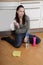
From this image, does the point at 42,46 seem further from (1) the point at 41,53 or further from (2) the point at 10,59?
(2) the point at 10,59

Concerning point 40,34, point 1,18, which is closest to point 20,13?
point 1,18

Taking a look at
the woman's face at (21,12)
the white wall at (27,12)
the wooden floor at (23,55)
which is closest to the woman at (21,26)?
the woman's face at (21,12)

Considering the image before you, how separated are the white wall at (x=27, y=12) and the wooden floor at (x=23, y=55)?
0.55 meters

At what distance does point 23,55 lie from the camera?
259cm

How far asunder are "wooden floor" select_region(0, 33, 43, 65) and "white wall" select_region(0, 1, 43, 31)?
55cm

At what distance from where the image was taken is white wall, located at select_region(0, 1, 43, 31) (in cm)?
326

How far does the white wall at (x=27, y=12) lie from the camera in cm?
326

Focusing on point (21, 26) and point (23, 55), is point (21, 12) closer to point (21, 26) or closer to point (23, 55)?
point (21, 26)

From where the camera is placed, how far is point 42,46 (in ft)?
9.52

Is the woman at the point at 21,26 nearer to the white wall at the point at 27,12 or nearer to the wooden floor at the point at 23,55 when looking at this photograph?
the wooden floor at the point at 23,55

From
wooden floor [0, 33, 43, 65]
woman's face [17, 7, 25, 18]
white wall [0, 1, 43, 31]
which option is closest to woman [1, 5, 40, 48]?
woman's face [17, 7, 25, 18]

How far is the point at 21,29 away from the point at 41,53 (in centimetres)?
59

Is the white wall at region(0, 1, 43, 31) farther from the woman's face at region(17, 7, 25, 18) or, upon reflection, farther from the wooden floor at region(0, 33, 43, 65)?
the wooden floor at region(0, 33, 43, 65)

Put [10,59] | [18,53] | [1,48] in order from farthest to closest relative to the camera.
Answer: [1,48] → [18,53] → [10,59]
